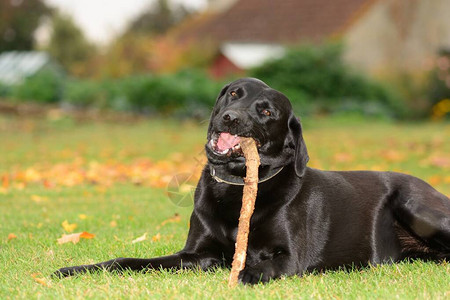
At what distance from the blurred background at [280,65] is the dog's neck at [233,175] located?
1548 cm

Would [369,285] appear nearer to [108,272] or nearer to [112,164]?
[108,272]

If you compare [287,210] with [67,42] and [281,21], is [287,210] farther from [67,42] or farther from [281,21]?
[67,42]

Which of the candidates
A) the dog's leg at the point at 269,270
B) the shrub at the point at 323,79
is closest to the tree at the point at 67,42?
the shrub at the point at 323,79

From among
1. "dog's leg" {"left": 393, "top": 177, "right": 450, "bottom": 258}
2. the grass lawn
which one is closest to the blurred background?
the grass lawn

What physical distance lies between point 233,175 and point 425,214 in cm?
151

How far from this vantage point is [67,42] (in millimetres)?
51281

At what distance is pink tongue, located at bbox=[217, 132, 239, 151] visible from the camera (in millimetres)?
3986

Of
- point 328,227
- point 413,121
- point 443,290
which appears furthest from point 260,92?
point 413,121

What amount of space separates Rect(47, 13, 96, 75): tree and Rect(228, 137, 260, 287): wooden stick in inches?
1902

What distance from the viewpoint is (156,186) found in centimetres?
898

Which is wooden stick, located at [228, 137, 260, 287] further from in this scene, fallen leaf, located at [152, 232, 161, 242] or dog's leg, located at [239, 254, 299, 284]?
fallen leaf, located at [152, 232, 161, 242]

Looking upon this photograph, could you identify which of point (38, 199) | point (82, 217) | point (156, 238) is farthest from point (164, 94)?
point (156, 238)

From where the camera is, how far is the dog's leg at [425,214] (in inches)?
177

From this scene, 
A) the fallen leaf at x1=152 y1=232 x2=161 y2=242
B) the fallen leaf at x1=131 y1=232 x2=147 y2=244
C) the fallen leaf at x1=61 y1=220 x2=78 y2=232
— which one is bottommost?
the fallen leaf at x1=61 y1=220 x2=78 y2=232
